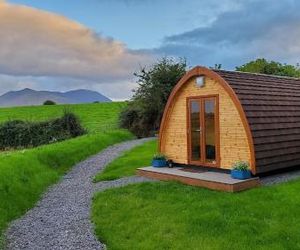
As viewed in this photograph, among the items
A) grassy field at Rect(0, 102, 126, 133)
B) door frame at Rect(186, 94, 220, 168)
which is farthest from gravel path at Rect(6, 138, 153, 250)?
grassy field at Rect(0, 102, 126, 133)

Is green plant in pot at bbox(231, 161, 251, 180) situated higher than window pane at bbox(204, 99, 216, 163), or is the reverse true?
window pane at bbox(204, 99, 216, 163)

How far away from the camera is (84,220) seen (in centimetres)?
898

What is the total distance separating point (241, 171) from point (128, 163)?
608cm

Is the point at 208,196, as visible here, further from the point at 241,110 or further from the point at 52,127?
the point at 52,127

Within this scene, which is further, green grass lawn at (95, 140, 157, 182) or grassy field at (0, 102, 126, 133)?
grassy field at (0, 102, 126, 133)

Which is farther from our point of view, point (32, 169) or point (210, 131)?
point (32, 169)

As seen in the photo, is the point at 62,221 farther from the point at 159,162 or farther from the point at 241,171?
the point at 159,162

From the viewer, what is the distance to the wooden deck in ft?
34.8

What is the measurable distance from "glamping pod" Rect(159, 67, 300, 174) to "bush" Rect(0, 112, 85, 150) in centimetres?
1271

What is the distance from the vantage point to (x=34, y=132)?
2538cm

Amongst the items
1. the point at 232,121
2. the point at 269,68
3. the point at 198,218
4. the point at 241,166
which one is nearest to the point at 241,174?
the point at 241,166

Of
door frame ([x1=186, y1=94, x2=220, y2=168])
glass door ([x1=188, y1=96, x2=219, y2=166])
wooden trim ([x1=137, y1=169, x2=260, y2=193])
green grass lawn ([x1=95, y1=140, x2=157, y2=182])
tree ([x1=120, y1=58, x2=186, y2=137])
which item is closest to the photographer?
wooden trim ([x1=137, y1=169, x2=260, y2=193])

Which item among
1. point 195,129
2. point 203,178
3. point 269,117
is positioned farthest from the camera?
point 195,129

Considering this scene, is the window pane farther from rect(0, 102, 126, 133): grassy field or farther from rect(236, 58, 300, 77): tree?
rect(0, 102, 126, 133): grassy field
